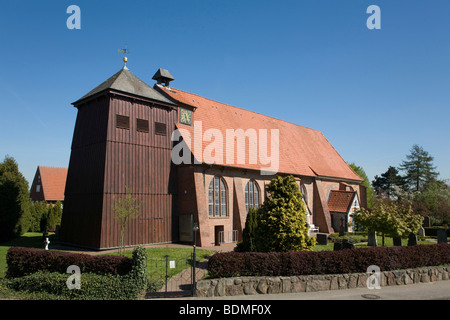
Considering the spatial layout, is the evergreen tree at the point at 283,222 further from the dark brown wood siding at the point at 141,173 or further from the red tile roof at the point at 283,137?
the dark brown wood siding at the point at 141,173

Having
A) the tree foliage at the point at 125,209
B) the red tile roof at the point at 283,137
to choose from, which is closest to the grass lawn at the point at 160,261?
the tree foliage at the point at 125,209

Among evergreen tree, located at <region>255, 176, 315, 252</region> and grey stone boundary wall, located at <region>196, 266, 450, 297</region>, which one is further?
evergreen tree, located at <region>255, 176, 315, 252</region>

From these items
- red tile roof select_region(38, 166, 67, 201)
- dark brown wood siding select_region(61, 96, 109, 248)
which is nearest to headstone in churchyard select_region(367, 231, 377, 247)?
dark brown wood siding select_region(61, 96, 109, 248)

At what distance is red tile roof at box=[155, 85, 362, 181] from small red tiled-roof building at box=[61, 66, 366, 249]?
198 mm

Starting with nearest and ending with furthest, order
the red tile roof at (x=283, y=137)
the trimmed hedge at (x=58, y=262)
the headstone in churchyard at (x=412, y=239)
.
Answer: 1. the trimmed hedge at (x=58, y=262)
2. the headstone in churchyard at (x=412, y=239)
3. the red tile roof at (x=283, y=137)

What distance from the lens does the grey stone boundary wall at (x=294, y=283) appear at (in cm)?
1230

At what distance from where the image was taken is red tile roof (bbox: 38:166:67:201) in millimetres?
44500

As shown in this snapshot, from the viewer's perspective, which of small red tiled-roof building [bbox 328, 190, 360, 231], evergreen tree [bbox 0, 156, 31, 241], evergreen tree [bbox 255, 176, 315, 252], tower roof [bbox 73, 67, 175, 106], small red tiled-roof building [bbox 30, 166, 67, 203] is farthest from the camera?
small red tiled-roof building [bbox 30, 166, 67, 203]

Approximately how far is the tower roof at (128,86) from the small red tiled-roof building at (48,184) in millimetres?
26105

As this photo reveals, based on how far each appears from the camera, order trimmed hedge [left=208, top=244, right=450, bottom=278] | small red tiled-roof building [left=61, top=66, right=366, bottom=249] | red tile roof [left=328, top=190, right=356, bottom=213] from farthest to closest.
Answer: red tile roof [left=328, top=190, right=356, bottom=213] < small red tiled-roof building [left=61, top=66, right=366, bottom=249] < trimmed hedge [left=208, top=244, right=450, bottom=278]

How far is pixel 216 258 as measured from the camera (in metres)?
12.9

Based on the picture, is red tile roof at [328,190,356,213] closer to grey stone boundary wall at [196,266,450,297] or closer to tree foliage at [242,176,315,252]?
grey stone boundary wall at [196,266,450,297]

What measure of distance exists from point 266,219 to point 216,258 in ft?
13.3

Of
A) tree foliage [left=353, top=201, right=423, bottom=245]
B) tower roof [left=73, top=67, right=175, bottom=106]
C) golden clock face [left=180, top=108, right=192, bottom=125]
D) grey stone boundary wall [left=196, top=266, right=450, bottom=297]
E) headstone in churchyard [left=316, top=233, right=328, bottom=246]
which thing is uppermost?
tower roof [left=73, top=67, right=175, bottom=106]
